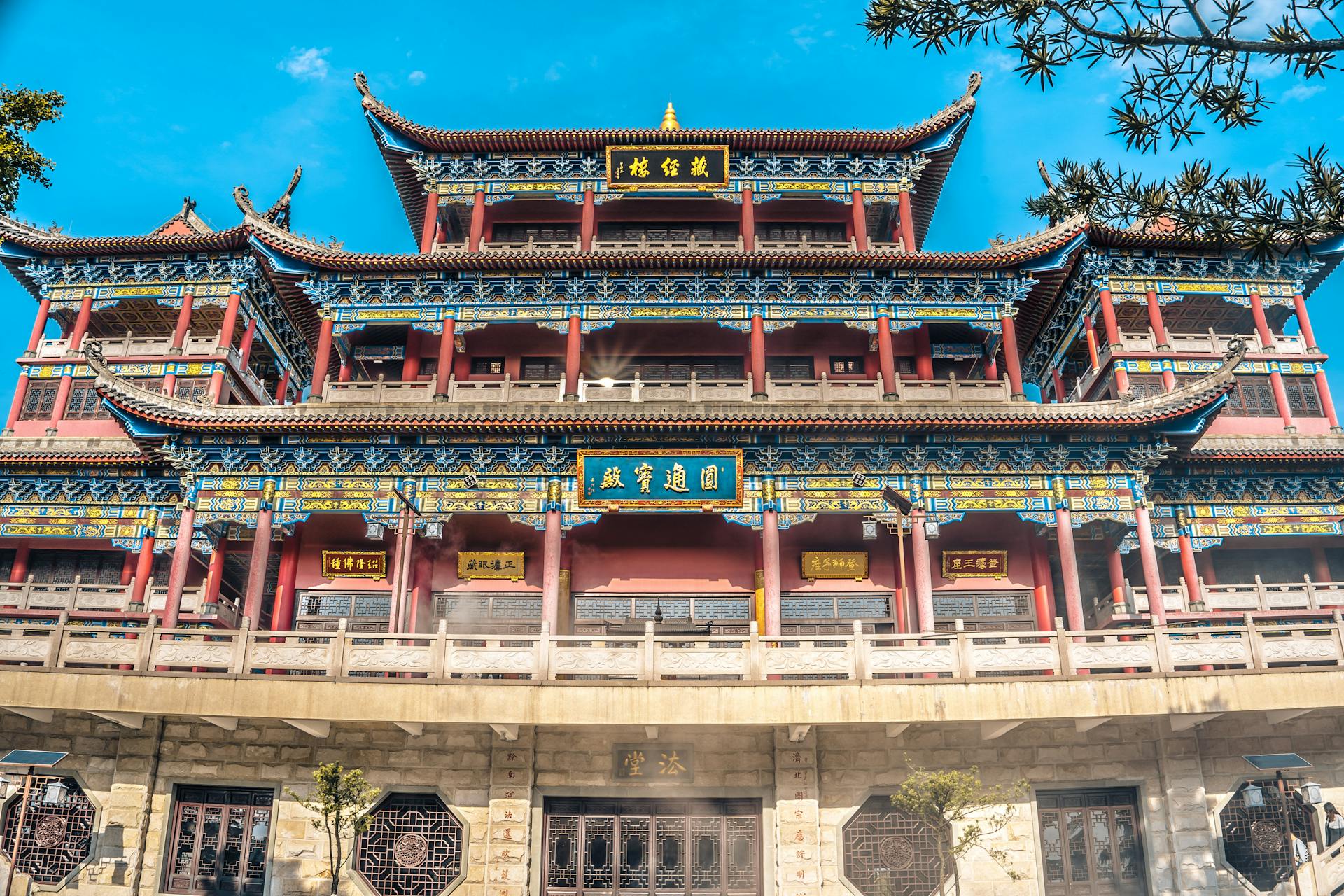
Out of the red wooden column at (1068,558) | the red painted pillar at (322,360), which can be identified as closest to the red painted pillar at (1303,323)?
the red wooden column at (1068,558)

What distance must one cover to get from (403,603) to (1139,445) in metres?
13.2

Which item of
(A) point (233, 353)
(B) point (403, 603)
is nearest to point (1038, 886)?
(B) point (403, 603)

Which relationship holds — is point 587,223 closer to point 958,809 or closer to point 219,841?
point 219,841

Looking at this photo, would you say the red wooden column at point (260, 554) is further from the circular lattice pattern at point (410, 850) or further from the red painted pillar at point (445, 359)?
the circular lattice pattern at point (410, 850)

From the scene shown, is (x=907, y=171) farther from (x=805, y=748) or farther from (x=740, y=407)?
(x=805, y=748)

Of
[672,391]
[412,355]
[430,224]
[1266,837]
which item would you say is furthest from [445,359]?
[1266,837]

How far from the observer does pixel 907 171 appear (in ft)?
76.4

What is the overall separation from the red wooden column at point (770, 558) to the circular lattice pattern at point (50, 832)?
35.7ft

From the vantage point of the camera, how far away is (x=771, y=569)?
54.6 feet

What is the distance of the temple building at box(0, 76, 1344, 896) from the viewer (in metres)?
13.3

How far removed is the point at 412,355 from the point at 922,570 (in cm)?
1182

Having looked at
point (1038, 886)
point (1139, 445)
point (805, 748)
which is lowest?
point (1038, 886)

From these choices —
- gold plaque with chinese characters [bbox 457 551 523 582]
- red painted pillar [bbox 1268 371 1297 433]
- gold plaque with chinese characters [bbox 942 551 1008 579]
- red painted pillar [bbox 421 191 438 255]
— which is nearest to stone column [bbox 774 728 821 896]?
gold plaque with chinese characters [bbox 942 551 1008 579]

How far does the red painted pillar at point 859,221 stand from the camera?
22.3 metres
